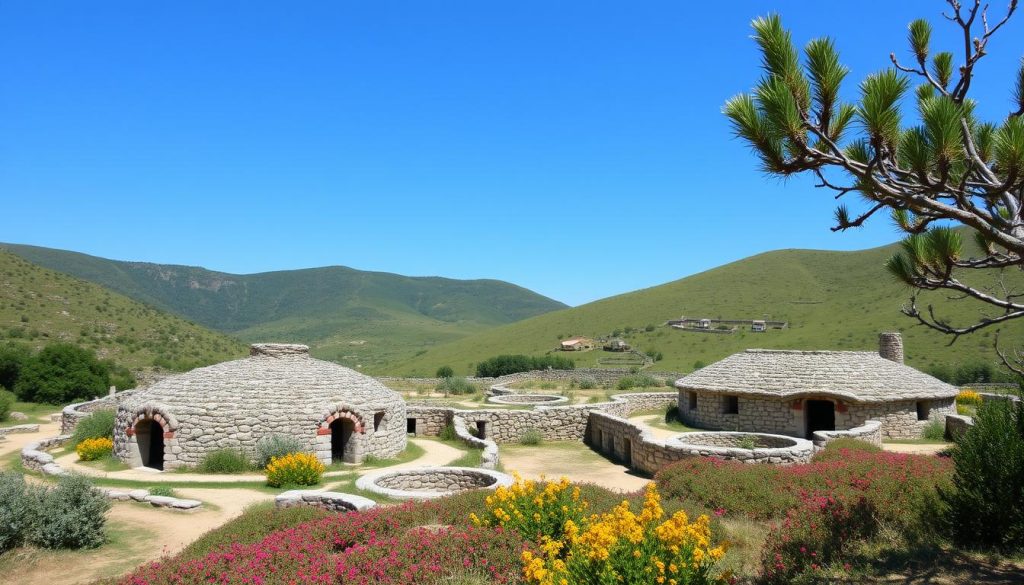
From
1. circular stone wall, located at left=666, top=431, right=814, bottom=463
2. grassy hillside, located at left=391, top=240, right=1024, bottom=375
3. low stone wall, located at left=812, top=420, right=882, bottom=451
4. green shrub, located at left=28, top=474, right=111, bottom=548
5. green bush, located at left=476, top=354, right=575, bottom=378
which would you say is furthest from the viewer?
green bush, located at left=476, top=354, right=575, bottom=378

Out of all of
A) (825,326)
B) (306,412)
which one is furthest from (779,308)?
(306,412)

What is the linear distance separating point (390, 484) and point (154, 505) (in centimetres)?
490

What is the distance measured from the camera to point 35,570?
31.3 ft

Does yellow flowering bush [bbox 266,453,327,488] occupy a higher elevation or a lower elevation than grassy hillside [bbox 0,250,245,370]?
lower

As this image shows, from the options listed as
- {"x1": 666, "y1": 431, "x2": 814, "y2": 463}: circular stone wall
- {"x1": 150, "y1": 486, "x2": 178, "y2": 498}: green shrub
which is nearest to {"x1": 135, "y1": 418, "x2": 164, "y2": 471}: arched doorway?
{"x1": 150, "y1": 486, "x2": 178, "y2": 498}: green shrub

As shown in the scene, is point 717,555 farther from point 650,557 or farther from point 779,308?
point 779,308

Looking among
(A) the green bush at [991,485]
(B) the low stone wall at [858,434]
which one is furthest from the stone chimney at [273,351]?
(A) the green bush at [991,485]

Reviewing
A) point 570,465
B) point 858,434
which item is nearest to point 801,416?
point 858,434

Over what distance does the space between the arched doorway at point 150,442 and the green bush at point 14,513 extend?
697 cm

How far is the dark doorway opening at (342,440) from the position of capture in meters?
18.1

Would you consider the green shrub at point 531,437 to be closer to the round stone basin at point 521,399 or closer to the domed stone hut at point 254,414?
the domed stone hut at point 254,414

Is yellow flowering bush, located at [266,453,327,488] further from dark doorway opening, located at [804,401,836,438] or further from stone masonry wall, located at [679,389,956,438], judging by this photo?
dark doorway opening, located at [804,401,836,438]

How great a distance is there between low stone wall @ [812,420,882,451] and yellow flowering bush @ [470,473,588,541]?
11.2 meters

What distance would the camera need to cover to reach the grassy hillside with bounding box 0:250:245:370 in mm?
45312
